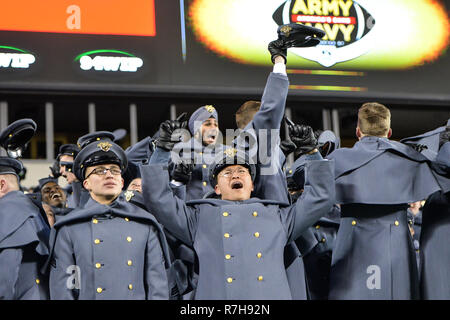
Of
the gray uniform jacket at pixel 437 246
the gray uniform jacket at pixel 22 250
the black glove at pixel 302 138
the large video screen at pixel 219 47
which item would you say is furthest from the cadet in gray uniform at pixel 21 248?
the large video screen at pixel 219 47

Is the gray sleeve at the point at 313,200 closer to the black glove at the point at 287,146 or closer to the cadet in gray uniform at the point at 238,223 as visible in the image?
the cadet in gray uniform at the point at 238,223

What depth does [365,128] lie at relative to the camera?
573 cm

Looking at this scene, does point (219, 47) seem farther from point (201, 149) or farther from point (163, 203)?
point (163, 203)

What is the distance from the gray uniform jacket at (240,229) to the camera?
4914 millimetres

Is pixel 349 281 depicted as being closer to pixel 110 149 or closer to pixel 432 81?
pixel 110 149

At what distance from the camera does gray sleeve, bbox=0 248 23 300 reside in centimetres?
530

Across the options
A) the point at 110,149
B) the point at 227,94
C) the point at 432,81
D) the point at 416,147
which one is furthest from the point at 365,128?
the point at 432,81

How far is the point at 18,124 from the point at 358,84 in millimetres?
6300

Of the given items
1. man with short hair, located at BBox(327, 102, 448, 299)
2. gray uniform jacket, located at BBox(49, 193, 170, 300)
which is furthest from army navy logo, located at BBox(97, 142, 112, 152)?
man with short hair, located at BBox(327, 102, 448, 299)

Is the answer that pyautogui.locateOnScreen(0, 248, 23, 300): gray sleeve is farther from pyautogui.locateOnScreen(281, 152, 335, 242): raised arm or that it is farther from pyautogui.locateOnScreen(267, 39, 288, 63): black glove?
pyautogui.locateOnScreen(267, 39, 288, 63): black glove

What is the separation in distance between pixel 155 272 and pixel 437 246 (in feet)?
5.91

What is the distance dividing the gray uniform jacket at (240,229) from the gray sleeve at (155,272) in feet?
0.49

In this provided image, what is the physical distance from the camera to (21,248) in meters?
5.46

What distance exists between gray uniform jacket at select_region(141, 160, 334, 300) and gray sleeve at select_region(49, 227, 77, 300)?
53cm
